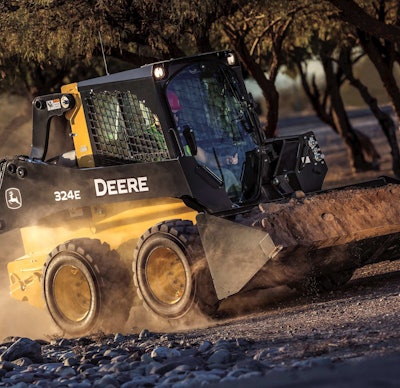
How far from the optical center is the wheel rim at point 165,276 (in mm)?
13305

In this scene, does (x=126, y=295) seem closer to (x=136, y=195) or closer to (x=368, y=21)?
(x=136, y=195)

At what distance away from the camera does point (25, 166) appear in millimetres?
14562

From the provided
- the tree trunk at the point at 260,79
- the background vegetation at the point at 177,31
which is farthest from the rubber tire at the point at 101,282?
the tree trunk at the point at 260,79

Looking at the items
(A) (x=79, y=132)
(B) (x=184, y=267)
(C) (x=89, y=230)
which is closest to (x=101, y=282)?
(C) (x=89, y=230)

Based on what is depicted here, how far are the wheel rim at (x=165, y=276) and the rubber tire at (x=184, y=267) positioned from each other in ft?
0.22

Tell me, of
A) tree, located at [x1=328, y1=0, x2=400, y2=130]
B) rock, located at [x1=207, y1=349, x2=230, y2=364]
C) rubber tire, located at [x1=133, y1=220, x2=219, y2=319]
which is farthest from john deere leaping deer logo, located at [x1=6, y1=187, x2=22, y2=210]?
tree, located at [x1=328, y1=0, x2=400, y2=130]

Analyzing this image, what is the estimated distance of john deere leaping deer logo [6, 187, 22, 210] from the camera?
1466 centimetres

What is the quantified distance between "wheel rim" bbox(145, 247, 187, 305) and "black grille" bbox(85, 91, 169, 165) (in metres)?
1.21

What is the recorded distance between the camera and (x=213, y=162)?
45.9ft

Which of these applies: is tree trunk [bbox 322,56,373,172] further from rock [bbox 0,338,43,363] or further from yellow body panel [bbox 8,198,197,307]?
rock [bbox 0,338,43,363]

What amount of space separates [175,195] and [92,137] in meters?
1.54

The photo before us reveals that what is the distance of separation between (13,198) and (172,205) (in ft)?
7.24

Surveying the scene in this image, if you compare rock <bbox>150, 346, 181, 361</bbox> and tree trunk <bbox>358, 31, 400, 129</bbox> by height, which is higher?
tree trunk <bbox>358, 31, 400, 129</bbox>

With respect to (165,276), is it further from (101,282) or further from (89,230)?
(89,230)
